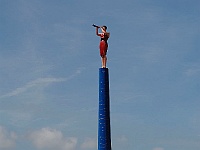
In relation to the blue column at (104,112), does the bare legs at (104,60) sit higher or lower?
higher

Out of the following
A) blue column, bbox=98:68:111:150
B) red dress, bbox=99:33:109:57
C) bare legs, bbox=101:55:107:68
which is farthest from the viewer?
red dress, bbox=99:33:109:57

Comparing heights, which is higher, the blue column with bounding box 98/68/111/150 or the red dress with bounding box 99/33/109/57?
the red dress with bounding box 99/33/109/57

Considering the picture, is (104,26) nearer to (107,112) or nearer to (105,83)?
(105,83)

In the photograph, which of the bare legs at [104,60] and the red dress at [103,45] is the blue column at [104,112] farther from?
the red dress at [103,45]

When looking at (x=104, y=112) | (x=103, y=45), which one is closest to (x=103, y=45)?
(x=103, y=45)

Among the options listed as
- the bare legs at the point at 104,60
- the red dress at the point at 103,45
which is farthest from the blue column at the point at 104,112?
the red dress at the point at 103,45

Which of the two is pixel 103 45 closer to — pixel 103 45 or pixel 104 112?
pixel 103 45

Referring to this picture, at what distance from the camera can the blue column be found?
5984cm

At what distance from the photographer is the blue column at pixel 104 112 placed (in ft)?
196

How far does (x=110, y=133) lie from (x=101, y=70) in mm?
8691

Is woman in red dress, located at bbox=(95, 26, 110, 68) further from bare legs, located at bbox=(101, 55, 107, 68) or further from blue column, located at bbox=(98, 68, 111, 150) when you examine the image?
blue column, located at bbox=(98, 68, 111, 150)

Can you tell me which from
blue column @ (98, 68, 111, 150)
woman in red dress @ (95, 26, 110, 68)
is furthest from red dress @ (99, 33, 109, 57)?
blue column @ (98, 68, 111, 150)

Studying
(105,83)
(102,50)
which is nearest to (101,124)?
(105,83)

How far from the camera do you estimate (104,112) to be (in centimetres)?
6047
